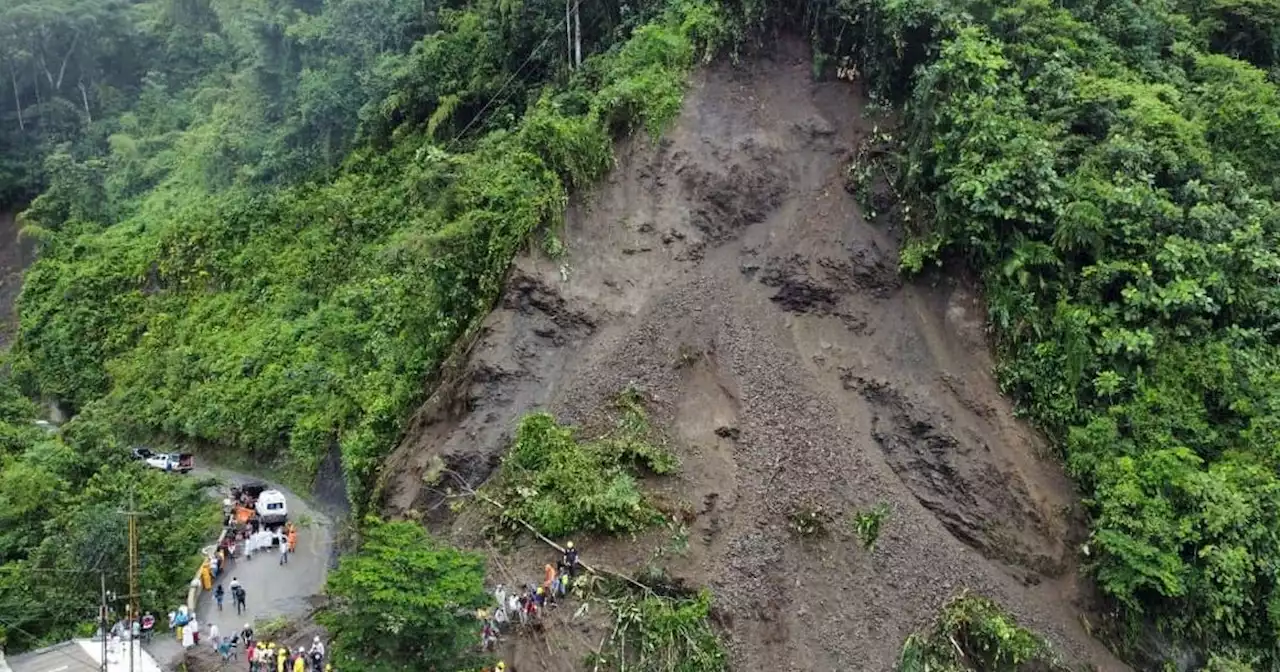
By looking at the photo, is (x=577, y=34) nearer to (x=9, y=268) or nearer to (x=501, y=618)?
(x=501, y=618)

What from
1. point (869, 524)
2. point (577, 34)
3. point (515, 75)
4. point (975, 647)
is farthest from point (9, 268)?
point (975, 647)

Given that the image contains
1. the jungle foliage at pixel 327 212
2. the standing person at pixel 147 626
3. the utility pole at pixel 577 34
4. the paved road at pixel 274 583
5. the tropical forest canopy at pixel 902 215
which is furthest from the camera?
the utility pole at pixel 577 34

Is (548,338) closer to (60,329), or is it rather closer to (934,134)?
(934,134)

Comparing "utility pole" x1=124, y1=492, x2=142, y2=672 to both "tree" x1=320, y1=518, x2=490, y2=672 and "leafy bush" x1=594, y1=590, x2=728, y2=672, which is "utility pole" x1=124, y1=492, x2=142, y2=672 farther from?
"leafy bush" x1=594, y1=590, x2=728, y2=672

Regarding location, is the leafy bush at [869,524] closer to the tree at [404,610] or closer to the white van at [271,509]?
the tree at [404,610]

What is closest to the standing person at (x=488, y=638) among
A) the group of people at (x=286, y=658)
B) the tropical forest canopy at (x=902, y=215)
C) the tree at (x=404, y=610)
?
the tree at (x=404, y=610)

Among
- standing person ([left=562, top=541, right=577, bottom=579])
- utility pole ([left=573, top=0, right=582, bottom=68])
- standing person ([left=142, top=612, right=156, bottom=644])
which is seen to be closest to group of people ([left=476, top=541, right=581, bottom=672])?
standing person ([left=562, top=541, right=577, bottom=579])
